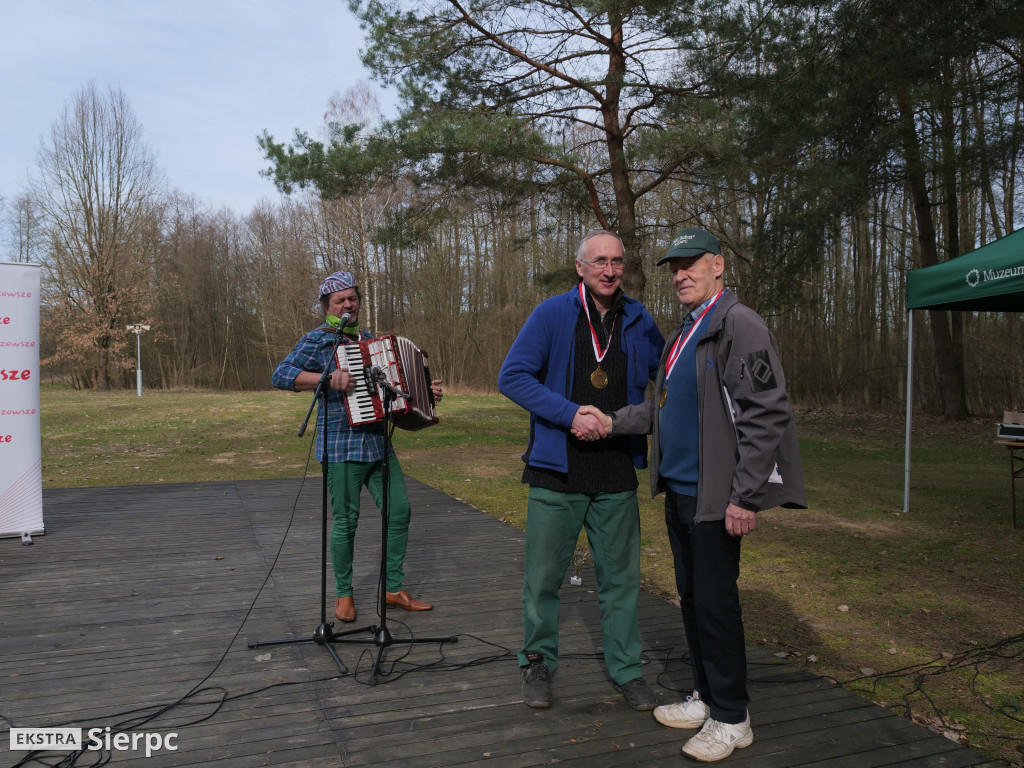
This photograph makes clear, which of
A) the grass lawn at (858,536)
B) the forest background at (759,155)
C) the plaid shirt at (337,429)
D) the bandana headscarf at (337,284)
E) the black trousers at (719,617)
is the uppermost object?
the forest background at (759,155)

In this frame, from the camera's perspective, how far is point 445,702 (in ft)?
10.1

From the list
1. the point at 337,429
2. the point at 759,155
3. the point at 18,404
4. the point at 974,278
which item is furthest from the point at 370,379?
the point at 759,155

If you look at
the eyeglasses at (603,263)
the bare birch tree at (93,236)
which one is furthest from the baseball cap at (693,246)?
the bare birch tree at (93,236)

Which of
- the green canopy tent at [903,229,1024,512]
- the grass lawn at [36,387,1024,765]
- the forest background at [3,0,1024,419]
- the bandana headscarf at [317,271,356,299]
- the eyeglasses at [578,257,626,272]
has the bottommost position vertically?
the grass lawn at [36,387,1024,765]

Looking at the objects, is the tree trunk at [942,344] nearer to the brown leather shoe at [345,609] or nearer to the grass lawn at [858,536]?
the grass lawn at [858,536]

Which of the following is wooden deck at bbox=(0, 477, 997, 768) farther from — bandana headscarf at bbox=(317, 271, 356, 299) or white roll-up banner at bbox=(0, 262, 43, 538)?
bandana headscarf at bbox=(317, 271, 356, 299)

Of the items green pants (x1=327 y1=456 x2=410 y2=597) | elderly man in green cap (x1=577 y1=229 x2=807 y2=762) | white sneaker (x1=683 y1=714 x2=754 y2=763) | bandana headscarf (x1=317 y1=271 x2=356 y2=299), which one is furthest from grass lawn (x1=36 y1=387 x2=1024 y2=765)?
bandana headscarf (x1=317 y1=271 x2=356 y2=299)

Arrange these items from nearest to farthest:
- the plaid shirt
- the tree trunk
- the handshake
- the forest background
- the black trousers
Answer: the black trousers → the handshake → the plaid shirt → the forest background → the tree trunk

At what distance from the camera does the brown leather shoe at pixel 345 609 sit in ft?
13.4

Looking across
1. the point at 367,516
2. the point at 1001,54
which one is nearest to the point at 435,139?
the point at 367,516

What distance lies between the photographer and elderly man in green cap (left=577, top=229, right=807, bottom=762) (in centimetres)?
251

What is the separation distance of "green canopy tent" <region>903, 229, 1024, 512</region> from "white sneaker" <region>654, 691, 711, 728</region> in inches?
176

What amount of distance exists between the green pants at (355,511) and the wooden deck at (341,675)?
10.5 inches

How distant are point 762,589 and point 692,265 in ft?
10.1
